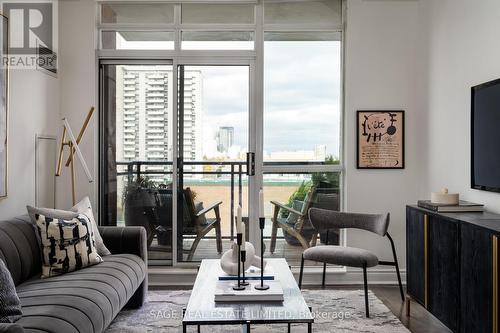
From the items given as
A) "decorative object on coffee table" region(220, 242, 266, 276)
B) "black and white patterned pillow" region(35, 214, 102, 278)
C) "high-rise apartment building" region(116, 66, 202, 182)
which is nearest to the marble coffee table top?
"decorative object on coffee table" region(220, 242, 266, 276)

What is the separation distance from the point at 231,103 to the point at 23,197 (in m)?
2.02

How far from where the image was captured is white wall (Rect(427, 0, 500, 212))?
3.16m

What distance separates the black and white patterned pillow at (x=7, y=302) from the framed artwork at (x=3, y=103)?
4.43 ft

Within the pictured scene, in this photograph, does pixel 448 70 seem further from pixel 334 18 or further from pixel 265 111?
pixel 265 111

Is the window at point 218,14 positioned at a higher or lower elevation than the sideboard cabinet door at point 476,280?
higher

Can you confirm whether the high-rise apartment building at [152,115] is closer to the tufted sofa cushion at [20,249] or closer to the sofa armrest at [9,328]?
the tufted sofa cushion at [20,249]

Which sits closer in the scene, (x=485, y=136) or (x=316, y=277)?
(x=485, y=136)

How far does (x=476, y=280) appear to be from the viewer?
2.54 m

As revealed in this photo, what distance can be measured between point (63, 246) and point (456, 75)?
10.3 ft

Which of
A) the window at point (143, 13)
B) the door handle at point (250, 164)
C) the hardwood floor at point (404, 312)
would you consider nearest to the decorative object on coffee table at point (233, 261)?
the hardwood floor at point (404, 312)

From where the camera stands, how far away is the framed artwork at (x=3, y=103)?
3299mm

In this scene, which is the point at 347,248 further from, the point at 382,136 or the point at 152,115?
the point at 152,115

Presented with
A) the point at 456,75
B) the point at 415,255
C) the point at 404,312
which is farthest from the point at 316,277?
the point at 456,75

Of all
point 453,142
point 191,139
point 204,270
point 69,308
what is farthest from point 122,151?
point 453,142
